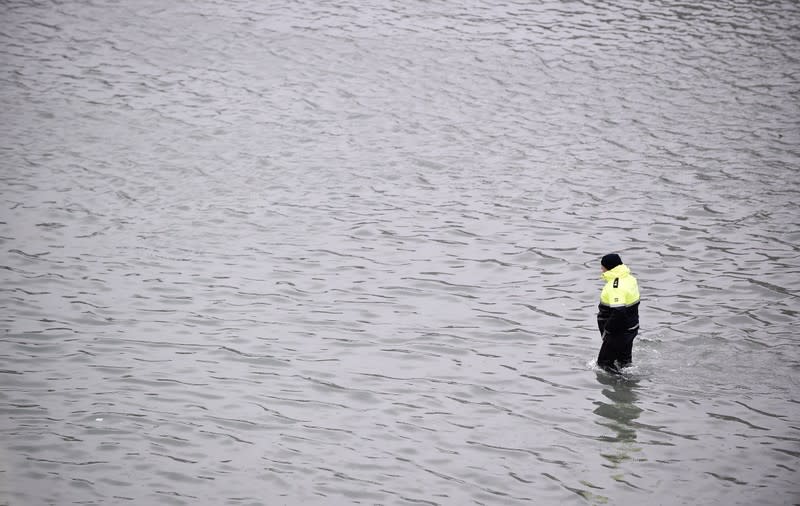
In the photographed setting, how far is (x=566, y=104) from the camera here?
27750mm

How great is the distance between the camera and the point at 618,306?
46.1 feet

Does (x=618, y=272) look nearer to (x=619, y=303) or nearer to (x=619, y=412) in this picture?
(x=619, y=303)

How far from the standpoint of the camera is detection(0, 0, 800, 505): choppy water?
41.3ft

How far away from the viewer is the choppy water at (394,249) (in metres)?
12.6

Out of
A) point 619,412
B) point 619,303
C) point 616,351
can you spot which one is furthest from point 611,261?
point 619,412

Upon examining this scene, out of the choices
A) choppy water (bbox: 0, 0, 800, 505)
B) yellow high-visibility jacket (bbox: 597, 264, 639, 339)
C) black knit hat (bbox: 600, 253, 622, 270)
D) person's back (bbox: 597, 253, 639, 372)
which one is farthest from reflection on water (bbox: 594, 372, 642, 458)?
black knit hat (bbox: 600, 253, 622, 270)

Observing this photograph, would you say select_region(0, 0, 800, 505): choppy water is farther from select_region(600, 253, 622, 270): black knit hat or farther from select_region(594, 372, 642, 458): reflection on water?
select_region(600, 253, 622, 270): black knit hat

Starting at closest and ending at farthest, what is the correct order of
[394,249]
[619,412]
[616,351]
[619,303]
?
[619,412] → [619,303] → [616,351] → [394,249]

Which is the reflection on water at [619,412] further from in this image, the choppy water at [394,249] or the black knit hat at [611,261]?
the black knit hat at [611,261]

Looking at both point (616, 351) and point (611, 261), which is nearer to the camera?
point (611, 261)

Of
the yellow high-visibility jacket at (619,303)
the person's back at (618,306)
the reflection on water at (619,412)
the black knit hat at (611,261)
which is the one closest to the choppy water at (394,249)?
the reflection on water at (619,412)

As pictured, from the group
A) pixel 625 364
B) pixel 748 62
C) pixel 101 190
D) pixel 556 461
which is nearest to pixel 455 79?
pixel 748 62

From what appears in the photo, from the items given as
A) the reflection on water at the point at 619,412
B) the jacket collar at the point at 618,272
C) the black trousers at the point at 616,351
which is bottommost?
the reflection on water at the point at 619,412

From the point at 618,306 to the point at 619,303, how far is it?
0.05m
